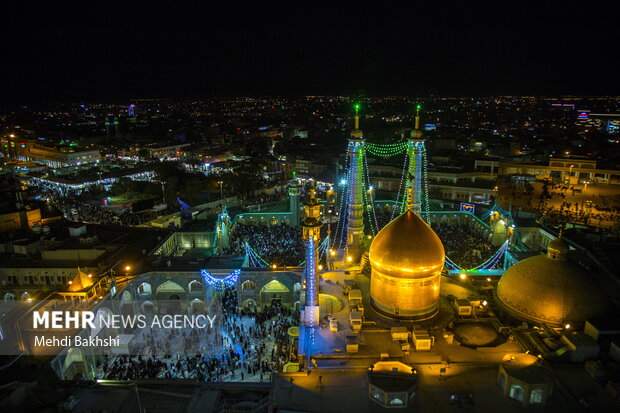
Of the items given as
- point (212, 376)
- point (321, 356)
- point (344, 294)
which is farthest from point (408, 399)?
point (212, 376)

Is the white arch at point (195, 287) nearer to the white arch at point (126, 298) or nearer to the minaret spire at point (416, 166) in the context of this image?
the white arch at point (126, 298)

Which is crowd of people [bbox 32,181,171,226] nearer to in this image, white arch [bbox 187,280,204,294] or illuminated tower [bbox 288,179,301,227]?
illuminated tower [bbox 288,179,301,227]

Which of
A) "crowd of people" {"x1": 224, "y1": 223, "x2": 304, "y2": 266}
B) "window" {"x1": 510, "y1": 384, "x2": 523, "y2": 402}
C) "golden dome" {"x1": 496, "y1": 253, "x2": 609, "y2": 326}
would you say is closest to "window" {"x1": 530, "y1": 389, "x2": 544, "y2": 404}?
"window" {"x1": 510, "y1": 384, "x2": 523, "y2": 402}

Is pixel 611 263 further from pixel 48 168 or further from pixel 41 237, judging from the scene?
pixel 48 168

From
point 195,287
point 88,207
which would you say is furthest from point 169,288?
point 88,207

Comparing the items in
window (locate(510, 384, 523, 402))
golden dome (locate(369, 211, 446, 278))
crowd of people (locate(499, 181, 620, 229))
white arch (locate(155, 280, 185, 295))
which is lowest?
crowd of people (locate(499, 181, 620, 229))
